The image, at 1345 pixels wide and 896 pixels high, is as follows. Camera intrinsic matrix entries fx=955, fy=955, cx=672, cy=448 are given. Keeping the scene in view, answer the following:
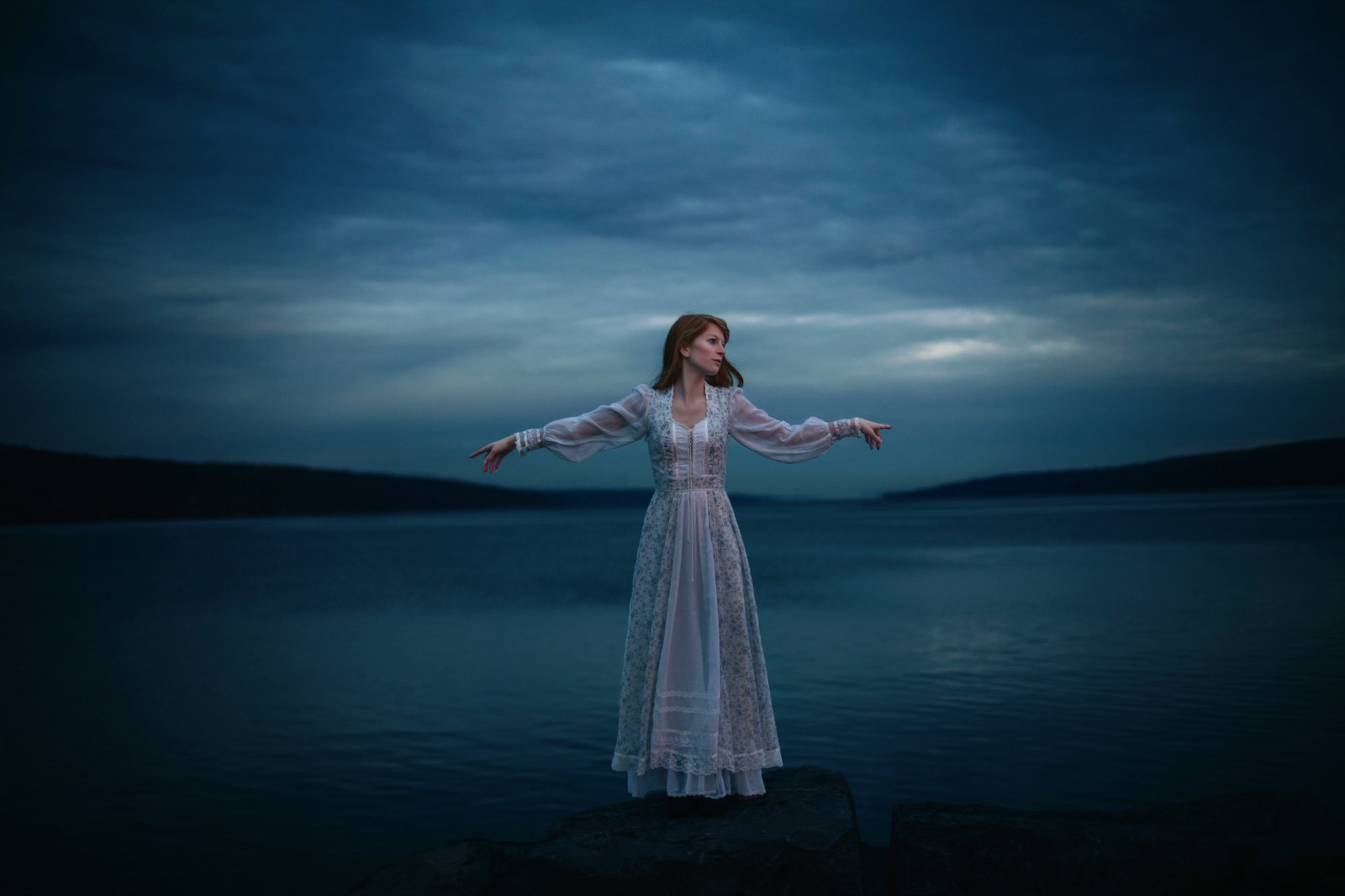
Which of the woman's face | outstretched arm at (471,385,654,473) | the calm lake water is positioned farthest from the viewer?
the calm lake water

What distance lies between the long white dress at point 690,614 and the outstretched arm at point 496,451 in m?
0.09

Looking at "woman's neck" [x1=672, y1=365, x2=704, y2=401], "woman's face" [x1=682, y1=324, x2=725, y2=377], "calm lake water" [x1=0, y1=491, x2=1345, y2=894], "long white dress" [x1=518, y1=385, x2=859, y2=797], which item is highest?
"woman's face" [x1=682, y1=324, x2=725, y2=377]

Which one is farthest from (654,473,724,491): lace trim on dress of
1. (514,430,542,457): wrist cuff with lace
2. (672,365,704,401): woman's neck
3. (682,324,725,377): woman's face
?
(514,430,542,457): wrist cuff with lace

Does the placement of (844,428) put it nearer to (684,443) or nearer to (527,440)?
(684,443)

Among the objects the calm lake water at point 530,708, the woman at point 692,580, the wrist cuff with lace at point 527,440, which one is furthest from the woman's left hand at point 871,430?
the calm lake water at point 530,708

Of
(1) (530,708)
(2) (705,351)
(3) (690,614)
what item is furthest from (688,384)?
(1) (530,708)

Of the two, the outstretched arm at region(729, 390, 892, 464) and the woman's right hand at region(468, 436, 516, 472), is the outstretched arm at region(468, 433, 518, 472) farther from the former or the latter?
the outstretched arm at region(729, 390, 892, 464)

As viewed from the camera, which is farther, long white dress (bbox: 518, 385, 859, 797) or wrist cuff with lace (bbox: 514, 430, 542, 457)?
wrist cuff with lace (bbox: 514, 430, 542, 457)

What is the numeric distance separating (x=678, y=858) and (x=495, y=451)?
2.46m

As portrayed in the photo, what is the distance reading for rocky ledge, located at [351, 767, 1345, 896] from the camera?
4961 millimetres

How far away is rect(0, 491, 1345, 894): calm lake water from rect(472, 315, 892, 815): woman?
12.9 feet

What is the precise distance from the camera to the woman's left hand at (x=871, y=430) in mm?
5641

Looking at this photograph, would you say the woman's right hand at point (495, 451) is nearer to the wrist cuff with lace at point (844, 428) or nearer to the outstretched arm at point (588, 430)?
the outstretched arm at point (588, 430)

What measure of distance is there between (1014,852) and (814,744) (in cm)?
604
